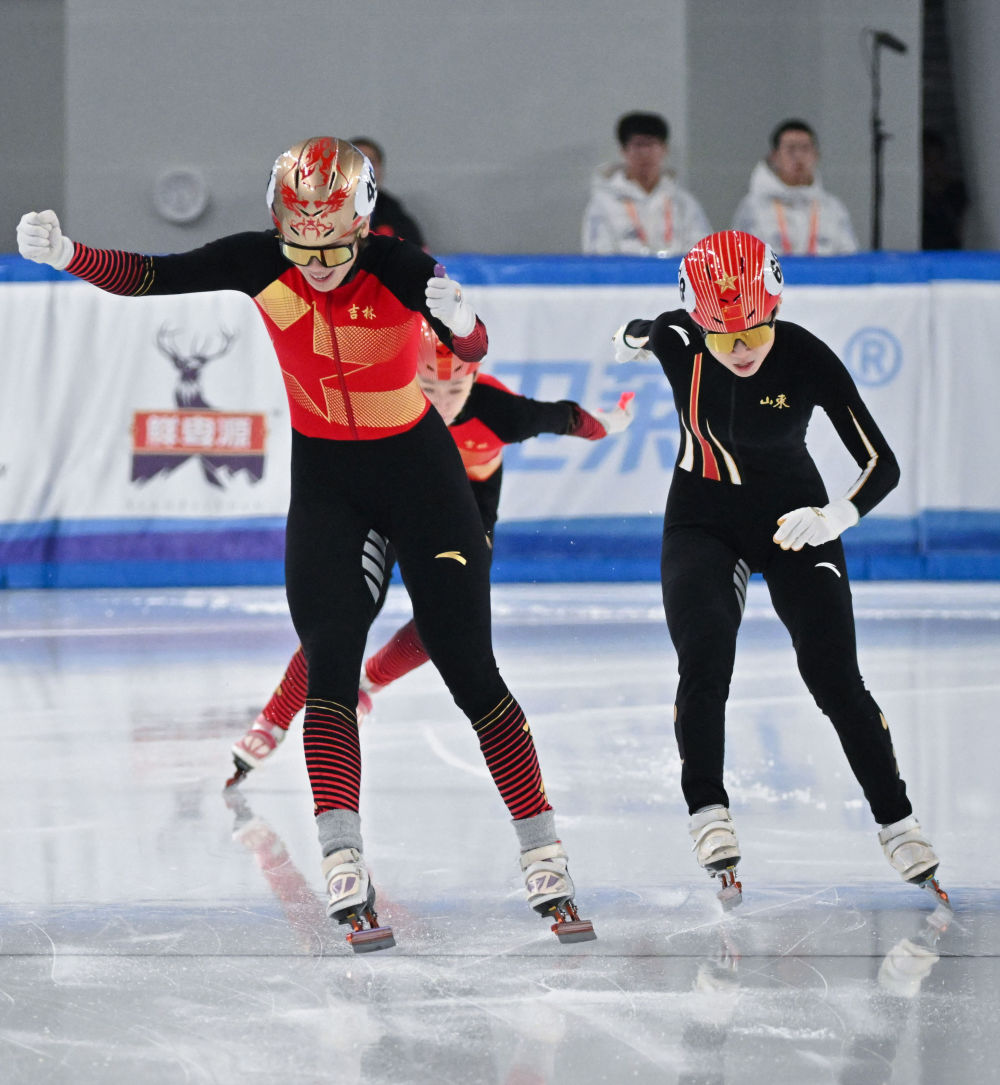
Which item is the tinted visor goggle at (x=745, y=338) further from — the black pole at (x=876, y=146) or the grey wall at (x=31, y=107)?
the grey wall at (x=31, y=107)

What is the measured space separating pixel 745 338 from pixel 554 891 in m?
1.26

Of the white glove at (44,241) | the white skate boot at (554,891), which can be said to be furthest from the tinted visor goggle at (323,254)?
the white skate boot at (554,891)

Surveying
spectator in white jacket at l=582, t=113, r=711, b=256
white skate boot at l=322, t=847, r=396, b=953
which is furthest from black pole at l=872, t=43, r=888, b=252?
white skate boot at l=322, t=847, r=396, b=953

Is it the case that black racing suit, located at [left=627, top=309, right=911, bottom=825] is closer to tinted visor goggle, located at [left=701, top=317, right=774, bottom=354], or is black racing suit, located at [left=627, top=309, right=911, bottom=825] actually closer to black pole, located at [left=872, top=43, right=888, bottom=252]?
tinted visor goggle, located at [left=701, top=317, right=774, bottom=354]

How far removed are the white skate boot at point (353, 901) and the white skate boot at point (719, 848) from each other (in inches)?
27.2

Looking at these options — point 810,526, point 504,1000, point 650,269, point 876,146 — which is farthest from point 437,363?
point 876,146

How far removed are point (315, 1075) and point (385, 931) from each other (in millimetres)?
593

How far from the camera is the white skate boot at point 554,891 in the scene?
10.1ft

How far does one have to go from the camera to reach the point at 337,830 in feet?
9.98

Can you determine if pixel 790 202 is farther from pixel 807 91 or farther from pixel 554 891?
pixel 554 891

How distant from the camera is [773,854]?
3676 millimetres

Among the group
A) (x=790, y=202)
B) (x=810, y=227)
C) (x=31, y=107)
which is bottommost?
(x=810, y=227)

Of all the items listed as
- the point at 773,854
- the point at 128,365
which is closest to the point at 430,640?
the point at 773,854

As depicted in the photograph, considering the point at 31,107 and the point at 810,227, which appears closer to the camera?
the point at 810,227
